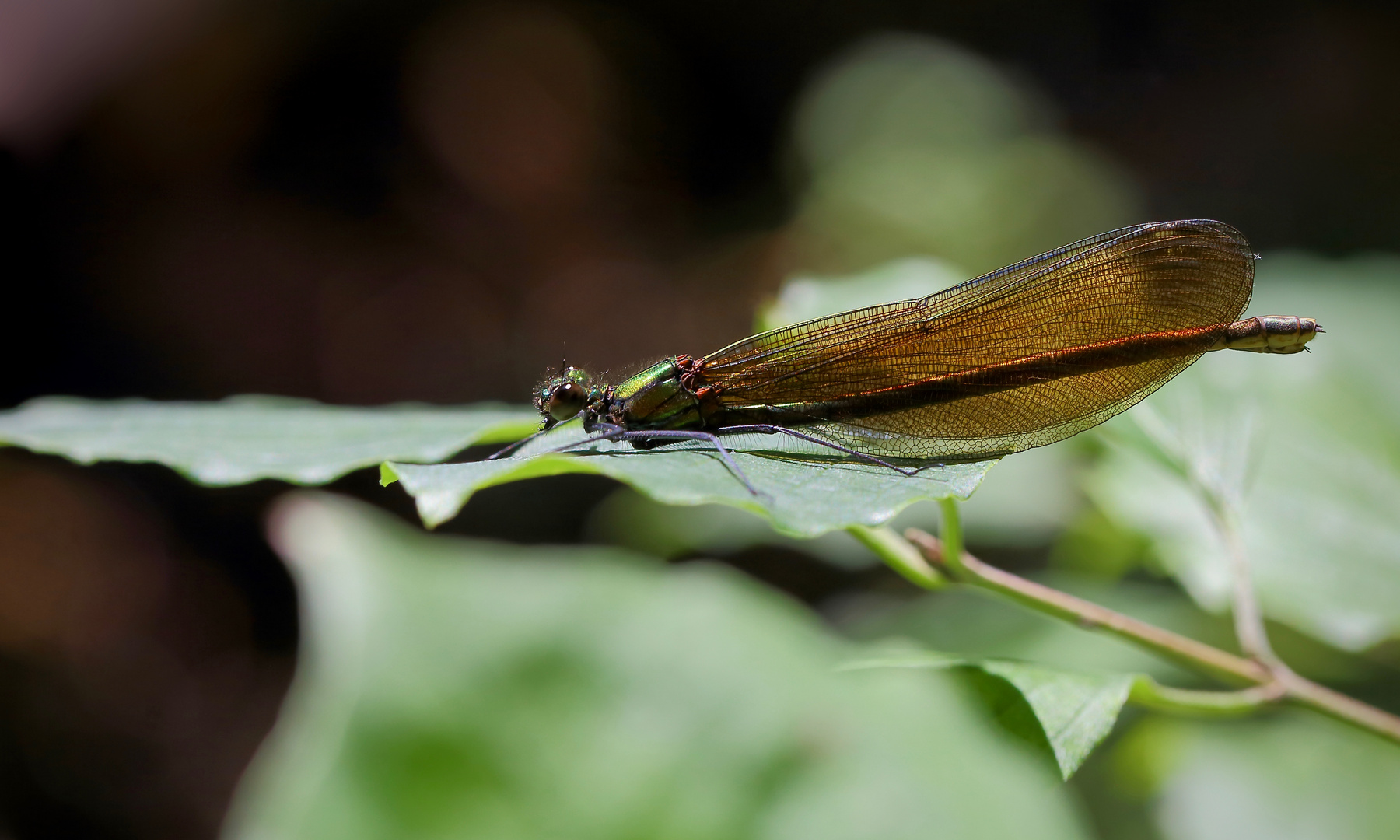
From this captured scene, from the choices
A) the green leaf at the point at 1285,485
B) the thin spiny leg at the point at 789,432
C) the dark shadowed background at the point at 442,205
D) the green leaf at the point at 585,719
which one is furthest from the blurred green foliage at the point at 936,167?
the thin spiny leg at the point at 789,432

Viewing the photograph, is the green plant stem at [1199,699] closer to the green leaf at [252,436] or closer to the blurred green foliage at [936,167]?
the green leaf at [252,436]

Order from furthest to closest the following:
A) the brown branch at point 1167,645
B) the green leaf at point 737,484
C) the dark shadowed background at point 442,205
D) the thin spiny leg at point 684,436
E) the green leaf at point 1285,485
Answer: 1. the dark shadowed background at point 442,205
2. the green leaf at point 1285,485
3. the thin spiny leg at point 684,436
4. the brown branch at point 1167,645
5. the green leaf at point 737,484

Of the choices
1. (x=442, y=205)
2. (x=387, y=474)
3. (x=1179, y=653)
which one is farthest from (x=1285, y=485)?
(x=442, y=205)

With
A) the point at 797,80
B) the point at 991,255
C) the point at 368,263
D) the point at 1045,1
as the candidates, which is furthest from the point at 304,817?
the point at 1045,1

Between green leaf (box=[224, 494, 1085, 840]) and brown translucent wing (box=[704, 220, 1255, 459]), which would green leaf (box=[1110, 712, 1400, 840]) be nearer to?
green leaf (box=[224, 494, 1085, 840])

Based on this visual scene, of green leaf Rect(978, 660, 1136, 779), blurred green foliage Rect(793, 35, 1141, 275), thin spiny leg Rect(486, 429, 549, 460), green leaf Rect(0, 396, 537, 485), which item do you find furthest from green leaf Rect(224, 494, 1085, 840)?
blurred green foliage Rect(793, 35, 1141, 275)

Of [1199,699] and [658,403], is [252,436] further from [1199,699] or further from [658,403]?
[1199,699]

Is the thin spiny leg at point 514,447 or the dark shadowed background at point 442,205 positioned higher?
the dark shadowed background at point 442,205
